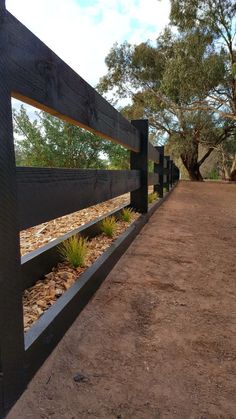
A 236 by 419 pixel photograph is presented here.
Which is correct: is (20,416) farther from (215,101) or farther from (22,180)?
(215,101)

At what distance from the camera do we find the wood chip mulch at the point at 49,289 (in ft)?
4.33

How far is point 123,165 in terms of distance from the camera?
7754 millimetres

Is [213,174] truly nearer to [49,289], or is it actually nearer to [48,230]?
[48,230]

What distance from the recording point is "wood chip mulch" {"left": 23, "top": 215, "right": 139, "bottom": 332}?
1.32 metres

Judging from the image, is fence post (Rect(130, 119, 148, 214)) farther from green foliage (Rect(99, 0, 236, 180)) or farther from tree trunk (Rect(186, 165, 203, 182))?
tree trunk (Rect(186, 165, 203, 182))

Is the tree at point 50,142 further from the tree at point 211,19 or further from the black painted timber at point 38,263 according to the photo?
the tree at point 211,19

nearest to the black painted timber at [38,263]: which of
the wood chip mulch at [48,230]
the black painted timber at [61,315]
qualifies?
the black painted timber at [61,315]

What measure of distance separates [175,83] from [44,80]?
1262 cm

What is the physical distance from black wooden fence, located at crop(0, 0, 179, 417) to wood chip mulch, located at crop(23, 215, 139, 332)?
0.10 m

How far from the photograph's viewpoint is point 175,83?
12672 millimetres

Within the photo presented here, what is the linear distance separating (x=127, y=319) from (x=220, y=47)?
14.1 meters

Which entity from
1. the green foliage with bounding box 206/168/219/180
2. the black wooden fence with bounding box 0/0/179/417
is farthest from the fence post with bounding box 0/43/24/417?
the green foliage with bounding box 206/168/219/180

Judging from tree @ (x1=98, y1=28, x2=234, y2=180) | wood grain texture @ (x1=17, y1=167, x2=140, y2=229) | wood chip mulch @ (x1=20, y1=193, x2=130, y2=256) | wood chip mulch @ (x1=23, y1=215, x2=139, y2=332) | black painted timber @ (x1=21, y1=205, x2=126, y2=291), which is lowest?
wood chip mulch @ (x1=20, y1=193, x2=130, y2=256)

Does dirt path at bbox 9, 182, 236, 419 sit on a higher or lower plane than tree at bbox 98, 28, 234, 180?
lower
